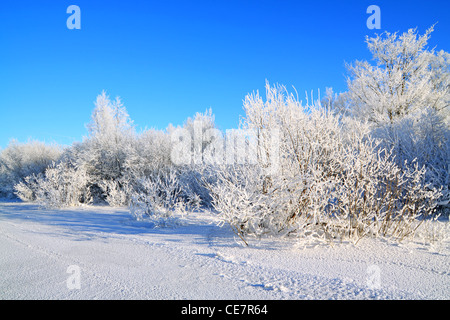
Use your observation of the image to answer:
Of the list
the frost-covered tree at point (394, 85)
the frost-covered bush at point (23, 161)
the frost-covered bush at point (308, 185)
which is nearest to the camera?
the frost-covered bush at point (308, 185)

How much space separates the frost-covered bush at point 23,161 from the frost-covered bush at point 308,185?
65.4ft

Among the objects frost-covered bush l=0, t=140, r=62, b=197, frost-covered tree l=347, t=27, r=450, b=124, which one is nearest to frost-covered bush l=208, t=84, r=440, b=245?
frost-covered tree l=347, t=27, r=450, b=124

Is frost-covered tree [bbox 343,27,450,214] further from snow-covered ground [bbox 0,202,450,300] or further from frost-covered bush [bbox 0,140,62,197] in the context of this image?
frost-covered bush [bbox 0,140,62,197]

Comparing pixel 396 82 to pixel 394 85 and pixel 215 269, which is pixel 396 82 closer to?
pixel 394 85

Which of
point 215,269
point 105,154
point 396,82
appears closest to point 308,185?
point 215,269

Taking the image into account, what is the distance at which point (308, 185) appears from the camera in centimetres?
427

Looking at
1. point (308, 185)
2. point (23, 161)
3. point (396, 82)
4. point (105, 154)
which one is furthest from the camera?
point (23, 161)

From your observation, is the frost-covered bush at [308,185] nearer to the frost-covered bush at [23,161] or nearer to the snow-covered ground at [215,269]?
the snow-covered ground at [215,269]

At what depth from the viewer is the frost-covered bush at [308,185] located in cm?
430

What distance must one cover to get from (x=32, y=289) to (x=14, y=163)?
77.2 feet

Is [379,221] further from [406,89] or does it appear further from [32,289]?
[406,89]

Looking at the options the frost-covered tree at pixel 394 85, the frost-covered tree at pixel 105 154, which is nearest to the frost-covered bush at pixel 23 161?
the frost-covered tree at pixel 105 154

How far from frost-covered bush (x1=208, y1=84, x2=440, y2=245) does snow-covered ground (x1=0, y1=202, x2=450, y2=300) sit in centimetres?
38

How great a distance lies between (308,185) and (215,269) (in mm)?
2115
